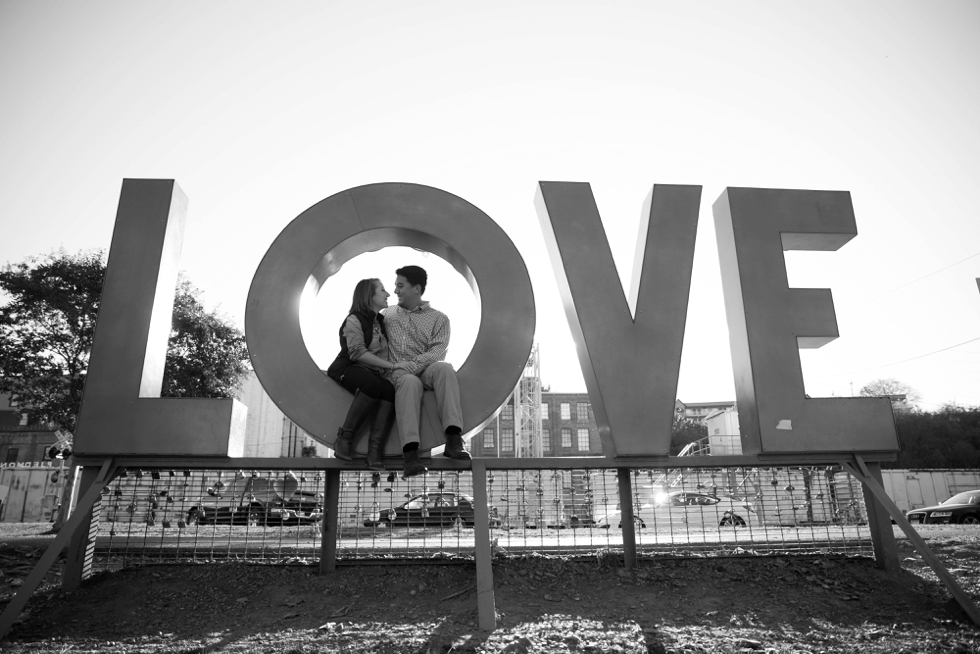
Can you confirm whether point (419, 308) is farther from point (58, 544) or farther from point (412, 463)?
point (58, 544)

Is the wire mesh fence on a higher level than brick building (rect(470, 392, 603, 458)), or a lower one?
lower

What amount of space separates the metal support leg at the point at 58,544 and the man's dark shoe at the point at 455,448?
3.33 meters

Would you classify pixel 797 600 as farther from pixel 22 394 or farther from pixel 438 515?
pixel 22 394

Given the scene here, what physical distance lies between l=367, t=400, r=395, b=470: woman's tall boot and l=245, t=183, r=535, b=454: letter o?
16 centimetres

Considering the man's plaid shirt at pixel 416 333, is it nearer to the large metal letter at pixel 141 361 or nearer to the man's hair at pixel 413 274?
the man's hair at pixel 413 274

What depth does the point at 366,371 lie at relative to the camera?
19.9ft

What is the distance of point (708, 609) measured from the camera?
5.50m

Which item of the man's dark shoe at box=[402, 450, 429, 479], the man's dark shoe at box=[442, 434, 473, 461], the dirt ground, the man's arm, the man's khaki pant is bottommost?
the dirt ground

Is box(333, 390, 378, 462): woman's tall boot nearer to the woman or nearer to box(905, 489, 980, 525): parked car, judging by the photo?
the woman

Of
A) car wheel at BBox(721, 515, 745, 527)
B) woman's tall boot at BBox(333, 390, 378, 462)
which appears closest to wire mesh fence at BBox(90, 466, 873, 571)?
car wheel at BBox(721, 515, 745, 527)

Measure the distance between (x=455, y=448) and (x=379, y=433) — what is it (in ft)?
2.50

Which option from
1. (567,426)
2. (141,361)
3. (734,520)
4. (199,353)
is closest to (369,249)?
(141,361)

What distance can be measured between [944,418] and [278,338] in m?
56.3

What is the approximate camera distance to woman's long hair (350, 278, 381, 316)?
6.32 m
